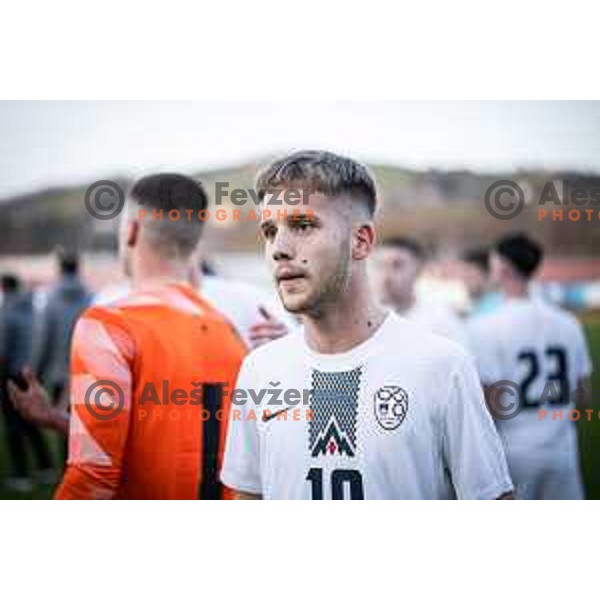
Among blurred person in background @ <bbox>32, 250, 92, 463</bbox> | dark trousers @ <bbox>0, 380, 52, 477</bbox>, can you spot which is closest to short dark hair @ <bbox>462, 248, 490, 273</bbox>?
blurred person in background @ <bbox>32, 250, 92, 463</bbox>

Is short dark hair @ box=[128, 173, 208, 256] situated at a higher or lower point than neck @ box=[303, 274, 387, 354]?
higher

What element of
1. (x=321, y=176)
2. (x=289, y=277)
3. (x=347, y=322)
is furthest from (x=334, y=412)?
(x=321, y=176)

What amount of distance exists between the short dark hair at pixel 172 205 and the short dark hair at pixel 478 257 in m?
1.02

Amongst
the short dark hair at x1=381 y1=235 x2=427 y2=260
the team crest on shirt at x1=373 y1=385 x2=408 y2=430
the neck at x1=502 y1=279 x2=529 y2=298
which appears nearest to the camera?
the team crest on shirt at x1=373 y1=385 x2=408 y2=430

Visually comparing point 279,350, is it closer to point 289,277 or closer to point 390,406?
point 289,277

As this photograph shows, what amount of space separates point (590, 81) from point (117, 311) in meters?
1.89

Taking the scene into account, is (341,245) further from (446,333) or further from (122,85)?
(122,85)

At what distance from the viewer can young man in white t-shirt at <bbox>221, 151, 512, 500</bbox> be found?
3.44m

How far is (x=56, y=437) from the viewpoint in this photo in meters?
3.90

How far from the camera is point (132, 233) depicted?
3.81m

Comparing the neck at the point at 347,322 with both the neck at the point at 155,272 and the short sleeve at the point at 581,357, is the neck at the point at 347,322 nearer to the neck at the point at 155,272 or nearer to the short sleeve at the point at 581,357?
the neck at the point at 155,272

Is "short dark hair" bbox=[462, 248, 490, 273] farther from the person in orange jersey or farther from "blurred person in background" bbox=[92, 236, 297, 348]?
the person in orange jersey

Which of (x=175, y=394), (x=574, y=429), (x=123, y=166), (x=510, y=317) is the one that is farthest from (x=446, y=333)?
(x=123, y=166)

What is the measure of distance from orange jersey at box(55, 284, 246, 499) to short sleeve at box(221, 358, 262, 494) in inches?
1.7
